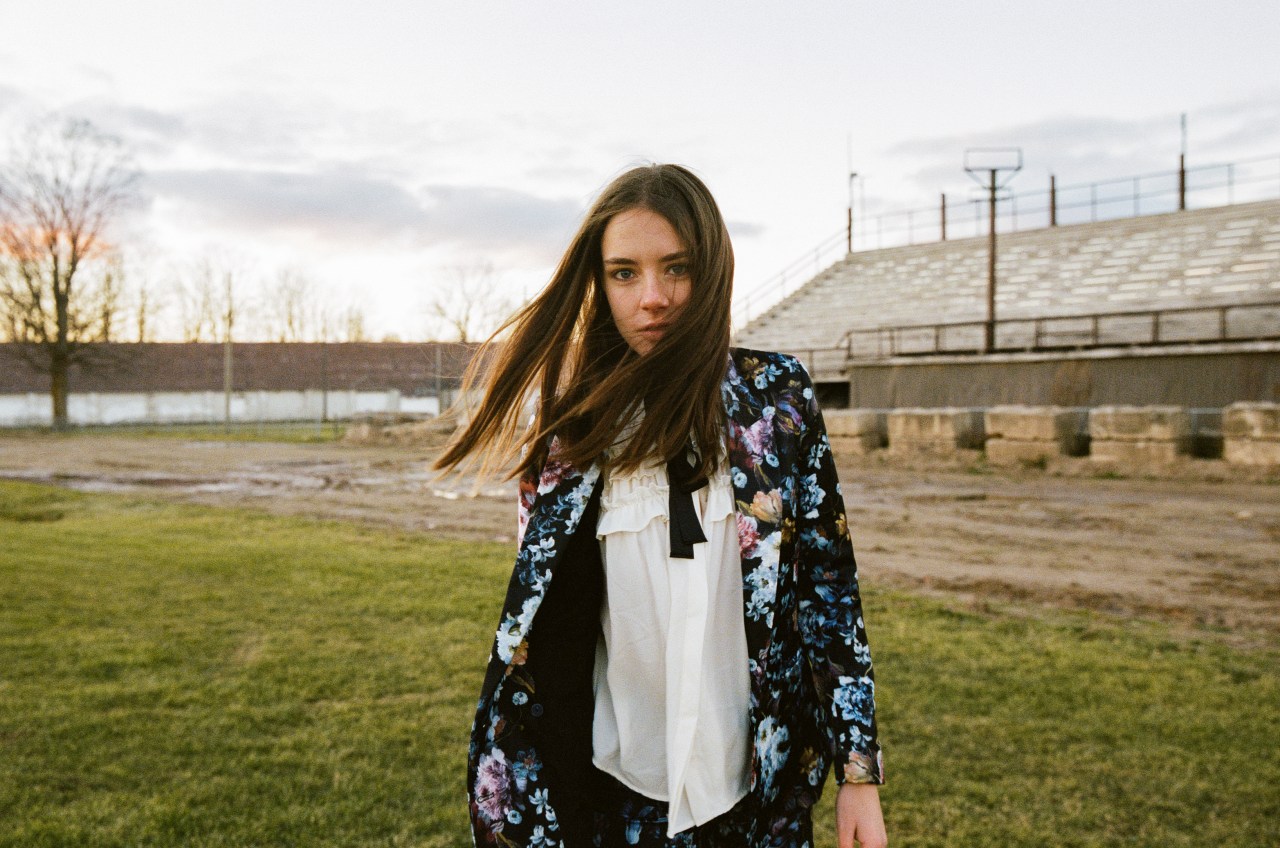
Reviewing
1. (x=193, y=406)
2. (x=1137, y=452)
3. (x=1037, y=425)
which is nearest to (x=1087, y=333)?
(x=1037, y=425)

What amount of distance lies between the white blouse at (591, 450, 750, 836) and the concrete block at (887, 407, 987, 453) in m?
18.2

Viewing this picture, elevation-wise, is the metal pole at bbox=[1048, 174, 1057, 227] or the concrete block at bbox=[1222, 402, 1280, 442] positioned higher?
the metal pole at bbox=[1048, 174, 1057, 227]

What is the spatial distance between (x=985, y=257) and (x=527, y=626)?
3685cm

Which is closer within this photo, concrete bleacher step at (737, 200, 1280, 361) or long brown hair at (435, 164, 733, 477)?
long brown hair at (435, 164, 733, 477)

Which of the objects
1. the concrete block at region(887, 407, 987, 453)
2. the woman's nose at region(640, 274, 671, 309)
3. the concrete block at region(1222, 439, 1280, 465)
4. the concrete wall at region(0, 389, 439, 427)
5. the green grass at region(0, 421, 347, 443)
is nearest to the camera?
the woman's nose at region(640, 274, 671, 309)

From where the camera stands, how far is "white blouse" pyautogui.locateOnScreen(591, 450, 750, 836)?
170 cm

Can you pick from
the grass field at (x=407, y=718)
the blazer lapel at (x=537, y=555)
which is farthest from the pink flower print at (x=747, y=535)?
the grass field at (x=407, y=718)

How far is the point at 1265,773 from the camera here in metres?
4.23

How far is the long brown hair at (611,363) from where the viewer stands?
1.79 m

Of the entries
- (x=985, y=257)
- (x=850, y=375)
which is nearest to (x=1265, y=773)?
(x=850, y=375)

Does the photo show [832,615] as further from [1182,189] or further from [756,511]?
[1182,189]

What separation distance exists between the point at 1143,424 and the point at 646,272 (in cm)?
1722

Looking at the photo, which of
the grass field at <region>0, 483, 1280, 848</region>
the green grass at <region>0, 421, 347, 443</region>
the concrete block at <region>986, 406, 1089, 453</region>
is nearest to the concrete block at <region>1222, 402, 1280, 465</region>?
the concrete block at <region>986, 406, 1089, 453</region>

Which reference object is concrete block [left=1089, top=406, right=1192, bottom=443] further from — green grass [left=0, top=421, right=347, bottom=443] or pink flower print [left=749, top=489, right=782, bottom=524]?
green grass [left=0, top=421, right=347, bottom=443]
